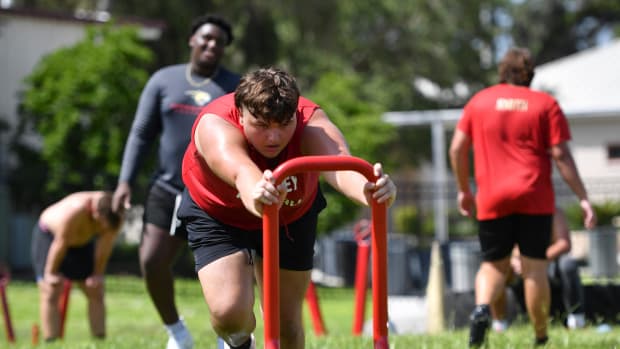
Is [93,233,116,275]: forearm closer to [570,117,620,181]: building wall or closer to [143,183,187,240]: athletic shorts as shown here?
[143,183,187,240]: athletic shorts

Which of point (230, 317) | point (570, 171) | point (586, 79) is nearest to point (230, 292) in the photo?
point (230, 317)

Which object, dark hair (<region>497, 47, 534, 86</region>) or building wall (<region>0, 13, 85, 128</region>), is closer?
dark hair (<region>497, 47, 534, 86</region>)

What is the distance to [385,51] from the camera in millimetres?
36688

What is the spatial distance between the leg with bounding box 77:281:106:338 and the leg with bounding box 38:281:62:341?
30 cm

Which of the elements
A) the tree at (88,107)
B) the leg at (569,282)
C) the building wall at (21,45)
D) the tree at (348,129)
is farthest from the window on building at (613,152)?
the leg at (569,282)

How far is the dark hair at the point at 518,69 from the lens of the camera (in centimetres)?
673

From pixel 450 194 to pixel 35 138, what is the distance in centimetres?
982

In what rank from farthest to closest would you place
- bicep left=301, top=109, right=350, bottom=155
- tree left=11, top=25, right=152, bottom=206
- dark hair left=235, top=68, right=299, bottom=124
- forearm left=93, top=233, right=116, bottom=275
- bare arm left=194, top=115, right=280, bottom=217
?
tree left=11, top=25, right=152, bottom=206
forearm left=93, top=233, right=116, bottom=275
bicep left=301, top=109, right=350, bottom=155
dark hair left=235, top=68, right=299, bottom=124
bare arm left=194, top=115, right=280, bottom=217

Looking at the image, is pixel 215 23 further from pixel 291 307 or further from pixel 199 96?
pixel 291 307

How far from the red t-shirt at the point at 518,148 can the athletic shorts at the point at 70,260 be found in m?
4.40

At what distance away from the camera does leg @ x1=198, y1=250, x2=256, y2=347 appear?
4457mm

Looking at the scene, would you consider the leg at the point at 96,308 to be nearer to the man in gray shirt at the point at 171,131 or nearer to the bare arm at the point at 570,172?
the man in gray shirt at the point at 171,131

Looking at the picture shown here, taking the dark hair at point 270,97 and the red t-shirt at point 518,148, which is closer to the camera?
the dark hair at point 270,97

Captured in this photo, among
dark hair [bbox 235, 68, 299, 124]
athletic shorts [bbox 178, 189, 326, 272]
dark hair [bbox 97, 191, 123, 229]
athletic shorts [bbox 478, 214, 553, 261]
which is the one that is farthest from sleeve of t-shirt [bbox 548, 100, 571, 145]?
dark hair [bbox 97, 191, 123, 229]
